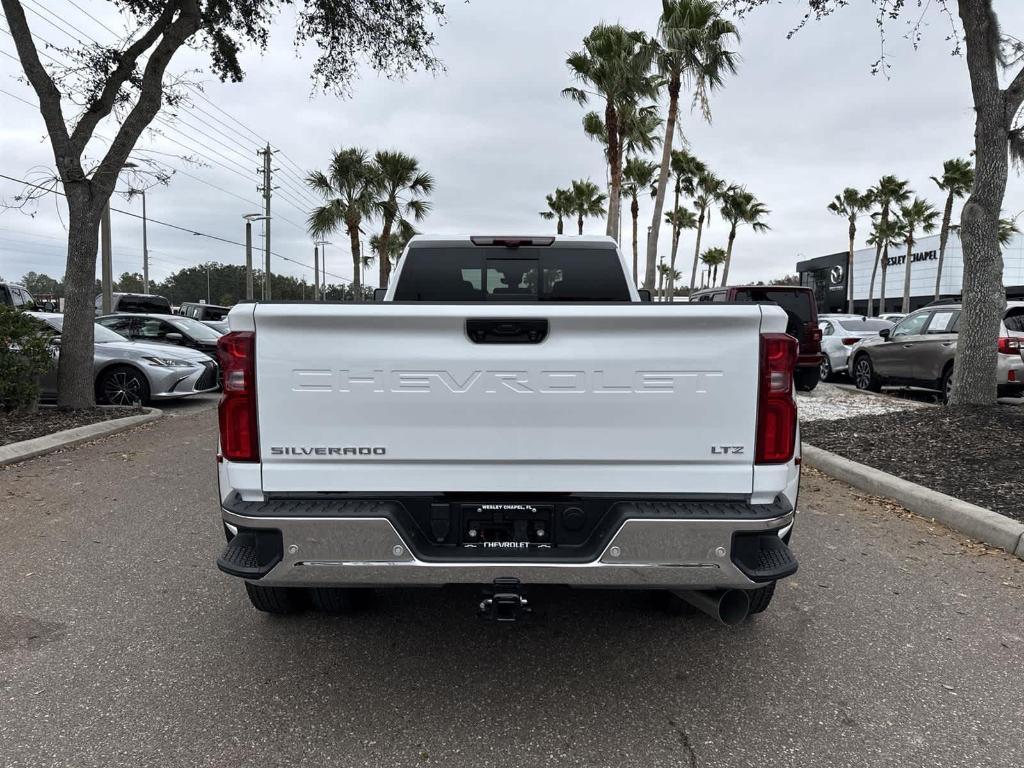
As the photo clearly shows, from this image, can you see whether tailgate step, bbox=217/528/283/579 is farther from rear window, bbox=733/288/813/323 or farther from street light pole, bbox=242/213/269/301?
street light pole, bbox=242/213/269/301

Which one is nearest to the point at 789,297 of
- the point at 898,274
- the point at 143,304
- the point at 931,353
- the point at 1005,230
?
the point at 931,353

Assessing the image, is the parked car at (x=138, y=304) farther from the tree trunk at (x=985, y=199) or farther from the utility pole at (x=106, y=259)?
the tree trunk at (x=985, y=199)

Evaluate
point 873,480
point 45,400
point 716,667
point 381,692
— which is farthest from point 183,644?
point 45,400

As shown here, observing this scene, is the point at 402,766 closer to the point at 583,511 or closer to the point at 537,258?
the point at 583,511

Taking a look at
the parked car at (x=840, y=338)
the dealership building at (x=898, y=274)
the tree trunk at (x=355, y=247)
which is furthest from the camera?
the dealership building at (x=898, y=274)

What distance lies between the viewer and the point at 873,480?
20.0 ft

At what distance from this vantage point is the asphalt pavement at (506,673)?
Result: 8.19ft

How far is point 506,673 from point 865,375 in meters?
12.6

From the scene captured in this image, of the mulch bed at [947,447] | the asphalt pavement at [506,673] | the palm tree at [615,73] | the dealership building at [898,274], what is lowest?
the asphalt pavement at [506,673]

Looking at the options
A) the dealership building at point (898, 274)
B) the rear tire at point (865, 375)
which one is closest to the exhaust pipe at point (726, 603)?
the rear tire at point (865, 375)

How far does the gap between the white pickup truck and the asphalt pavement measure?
58cm

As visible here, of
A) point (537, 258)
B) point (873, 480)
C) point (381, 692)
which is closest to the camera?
point (381, 692)

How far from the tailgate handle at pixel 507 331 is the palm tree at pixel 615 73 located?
827 inches

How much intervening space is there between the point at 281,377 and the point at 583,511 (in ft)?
3.87
